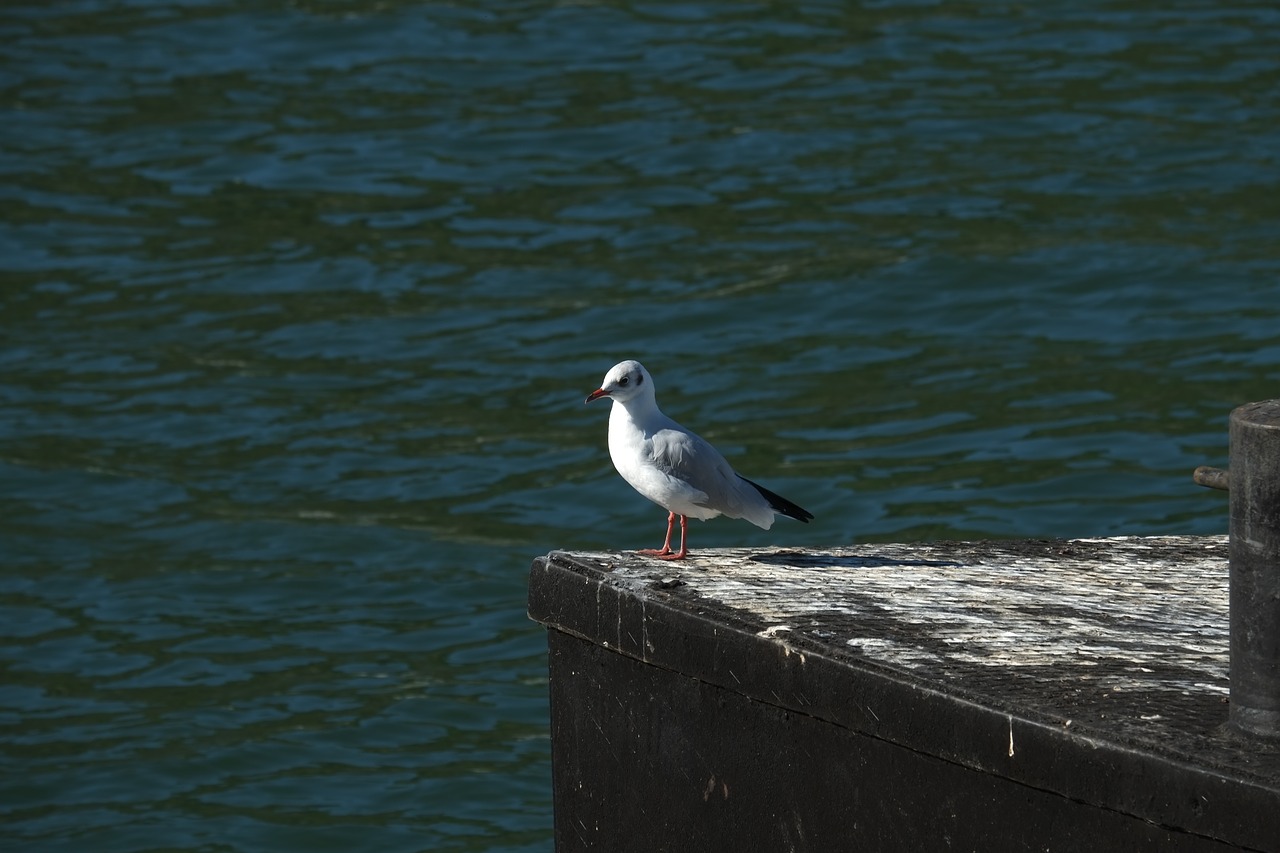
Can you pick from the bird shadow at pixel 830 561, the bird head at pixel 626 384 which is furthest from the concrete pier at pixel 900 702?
the bird head at pixel 626 384

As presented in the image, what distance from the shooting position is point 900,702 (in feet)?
14.4

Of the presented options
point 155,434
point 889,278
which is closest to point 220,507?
point 155,434

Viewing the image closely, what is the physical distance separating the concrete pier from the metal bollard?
0.08m

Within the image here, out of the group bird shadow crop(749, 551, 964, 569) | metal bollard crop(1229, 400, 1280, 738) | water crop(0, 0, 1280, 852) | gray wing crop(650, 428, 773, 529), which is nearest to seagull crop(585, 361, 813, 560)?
gray wing crop(650, 428, 773, 529)

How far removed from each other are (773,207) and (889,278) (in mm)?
1712

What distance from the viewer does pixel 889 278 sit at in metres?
14.0

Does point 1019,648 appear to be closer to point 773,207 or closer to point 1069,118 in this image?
point 773,207

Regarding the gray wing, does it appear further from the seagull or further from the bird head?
the bird head

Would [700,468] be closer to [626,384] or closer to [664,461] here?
[664,461]

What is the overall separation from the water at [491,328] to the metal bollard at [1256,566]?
4412 millimetres

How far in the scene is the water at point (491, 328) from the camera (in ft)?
30.7

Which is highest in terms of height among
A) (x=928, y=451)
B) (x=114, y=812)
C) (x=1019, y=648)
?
(x=1019, y=648)

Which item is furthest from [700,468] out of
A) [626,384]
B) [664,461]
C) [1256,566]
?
[1256,566]

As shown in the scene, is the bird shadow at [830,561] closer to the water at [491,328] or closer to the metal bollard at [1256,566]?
the metal bollard at [1256,566]
